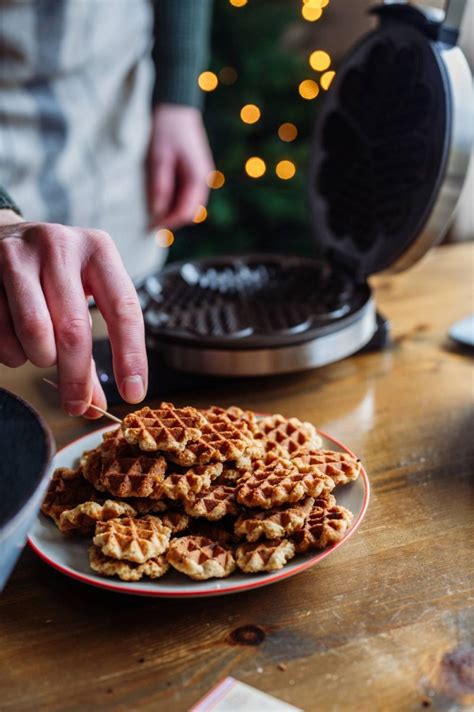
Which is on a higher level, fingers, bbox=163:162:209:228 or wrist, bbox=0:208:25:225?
wrist, bbox=0:208:25:225

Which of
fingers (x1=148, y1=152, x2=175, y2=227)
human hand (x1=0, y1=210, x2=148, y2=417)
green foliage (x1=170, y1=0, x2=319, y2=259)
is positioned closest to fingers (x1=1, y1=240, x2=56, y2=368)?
human hand (x1=0, y1=210, x2=148, y2=417)

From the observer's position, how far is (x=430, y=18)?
1.38 metres

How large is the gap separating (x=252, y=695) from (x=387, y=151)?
3.68 ft

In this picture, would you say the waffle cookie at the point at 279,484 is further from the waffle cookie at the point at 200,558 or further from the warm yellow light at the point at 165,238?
the warm yellow light at the point at 165,238

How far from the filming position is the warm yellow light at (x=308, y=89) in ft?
11.6

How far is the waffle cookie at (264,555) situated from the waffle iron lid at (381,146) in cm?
76

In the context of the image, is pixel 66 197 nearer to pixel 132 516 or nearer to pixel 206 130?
pixel 132 516

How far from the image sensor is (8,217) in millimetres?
1122

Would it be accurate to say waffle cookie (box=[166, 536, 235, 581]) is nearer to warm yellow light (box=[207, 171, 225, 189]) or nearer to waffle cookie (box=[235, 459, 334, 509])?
waffle cookie (box=[235, 459, 334, 509])

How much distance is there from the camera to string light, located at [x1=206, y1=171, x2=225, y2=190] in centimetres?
356

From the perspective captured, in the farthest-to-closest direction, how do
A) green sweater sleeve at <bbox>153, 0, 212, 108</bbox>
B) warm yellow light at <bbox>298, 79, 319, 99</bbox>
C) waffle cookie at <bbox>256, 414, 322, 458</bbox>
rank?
warm yellow light at <bbox>298, 79, 319, 99</bbox> → green sweater sleeve at <bbox>153, 0, 212, 108</bbox> → waffle cookie at <bbox>256, 414, 322, 458</bbox>

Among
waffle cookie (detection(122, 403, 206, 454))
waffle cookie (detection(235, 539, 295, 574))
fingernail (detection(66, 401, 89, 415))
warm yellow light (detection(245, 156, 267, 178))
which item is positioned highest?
fingernail (detection(66, 401, 89, 415))

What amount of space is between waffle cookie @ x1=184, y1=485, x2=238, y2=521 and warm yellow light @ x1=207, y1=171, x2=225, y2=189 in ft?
9.33

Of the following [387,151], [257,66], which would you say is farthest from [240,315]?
[257,66]
